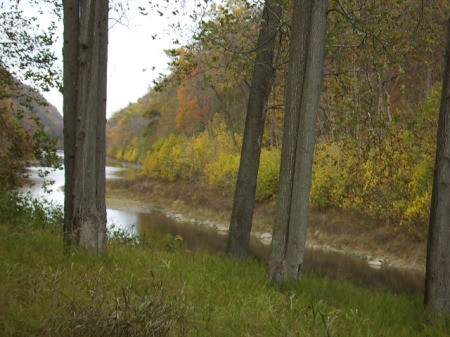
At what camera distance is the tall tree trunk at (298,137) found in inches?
240

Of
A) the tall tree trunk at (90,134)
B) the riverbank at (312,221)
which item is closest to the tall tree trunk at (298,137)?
the tall tree trunk at (90,134)

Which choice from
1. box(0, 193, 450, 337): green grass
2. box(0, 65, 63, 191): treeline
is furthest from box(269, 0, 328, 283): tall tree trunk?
box(0, 65, 63, 191): treeline

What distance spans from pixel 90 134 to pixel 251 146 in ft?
13.6

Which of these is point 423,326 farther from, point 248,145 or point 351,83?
point 248,145

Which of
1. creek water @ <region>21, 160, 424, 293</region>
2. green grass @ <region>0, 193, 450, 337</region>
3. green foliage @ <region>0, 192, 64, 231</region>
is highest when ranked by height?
green grass @ <region>0, 193, 450, 337</region>

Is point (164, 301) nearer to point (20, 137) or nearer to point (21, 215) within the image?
point (21, 215)

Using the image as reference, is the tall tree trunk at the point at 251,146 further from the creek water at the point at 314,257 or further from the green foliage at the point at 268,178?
the green foliage at the point at 268,178

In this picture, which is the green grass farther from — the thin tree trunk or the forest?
the thin tree trunk

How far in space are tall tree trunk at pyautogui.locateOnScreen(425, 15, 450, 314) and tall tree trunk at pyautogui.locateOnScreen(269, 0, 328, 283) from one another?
1.55m

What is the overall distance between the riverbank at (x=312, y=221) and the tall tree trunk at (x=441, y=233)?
1296 centimetres

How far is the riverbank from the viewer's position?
1897 centimetres

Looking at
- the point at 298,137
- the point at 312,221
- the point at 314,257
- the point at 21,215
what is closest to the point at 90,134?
the point at 298,137

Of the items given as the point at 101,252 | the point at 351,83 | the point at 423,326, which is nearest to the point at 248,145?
the point at 351,83

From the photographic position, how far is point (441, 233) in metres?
5.62
